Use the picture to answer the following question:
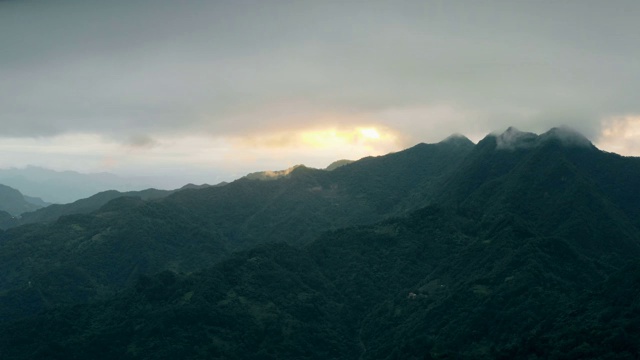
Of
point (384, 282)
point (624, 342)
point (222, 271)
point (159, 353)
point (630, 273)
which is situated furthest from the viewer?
point (384, 282)

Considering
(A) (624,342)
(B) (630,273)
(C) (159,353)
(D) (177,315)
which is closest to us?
(A) (624,342)

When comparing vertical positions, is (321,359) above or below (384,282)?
below

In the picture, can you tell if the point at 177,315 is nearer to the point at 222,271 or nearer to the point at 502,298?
the point at 222,271

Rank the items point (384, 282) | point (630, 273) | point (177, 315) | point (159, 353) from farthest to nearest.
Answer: point (384, 282) → point (177, 315) → point (159, 353) → point (630, 273)

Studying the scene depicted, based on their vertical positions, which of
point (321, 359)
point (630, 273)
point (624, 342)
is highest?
point (630, 273)

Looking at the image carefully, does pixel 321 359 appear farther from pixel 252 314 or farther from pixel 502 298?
pixel 502 298

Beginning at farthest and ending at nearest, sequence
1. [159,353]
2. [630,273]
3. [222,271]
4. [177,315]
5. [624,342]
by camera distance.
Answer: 1. [222,271]
2. [177,315]
3. [159,353]
4. [630,273]
5. [624,342]

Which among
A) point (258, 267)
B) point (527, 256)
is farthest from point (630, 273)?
point (258, 267)

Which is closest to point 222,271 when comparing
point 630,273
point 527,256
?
point 527,256

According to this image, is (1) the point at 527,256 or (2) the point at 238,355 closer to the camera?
(2) the point at 238,355

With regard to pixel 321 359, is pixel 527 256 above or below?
above
